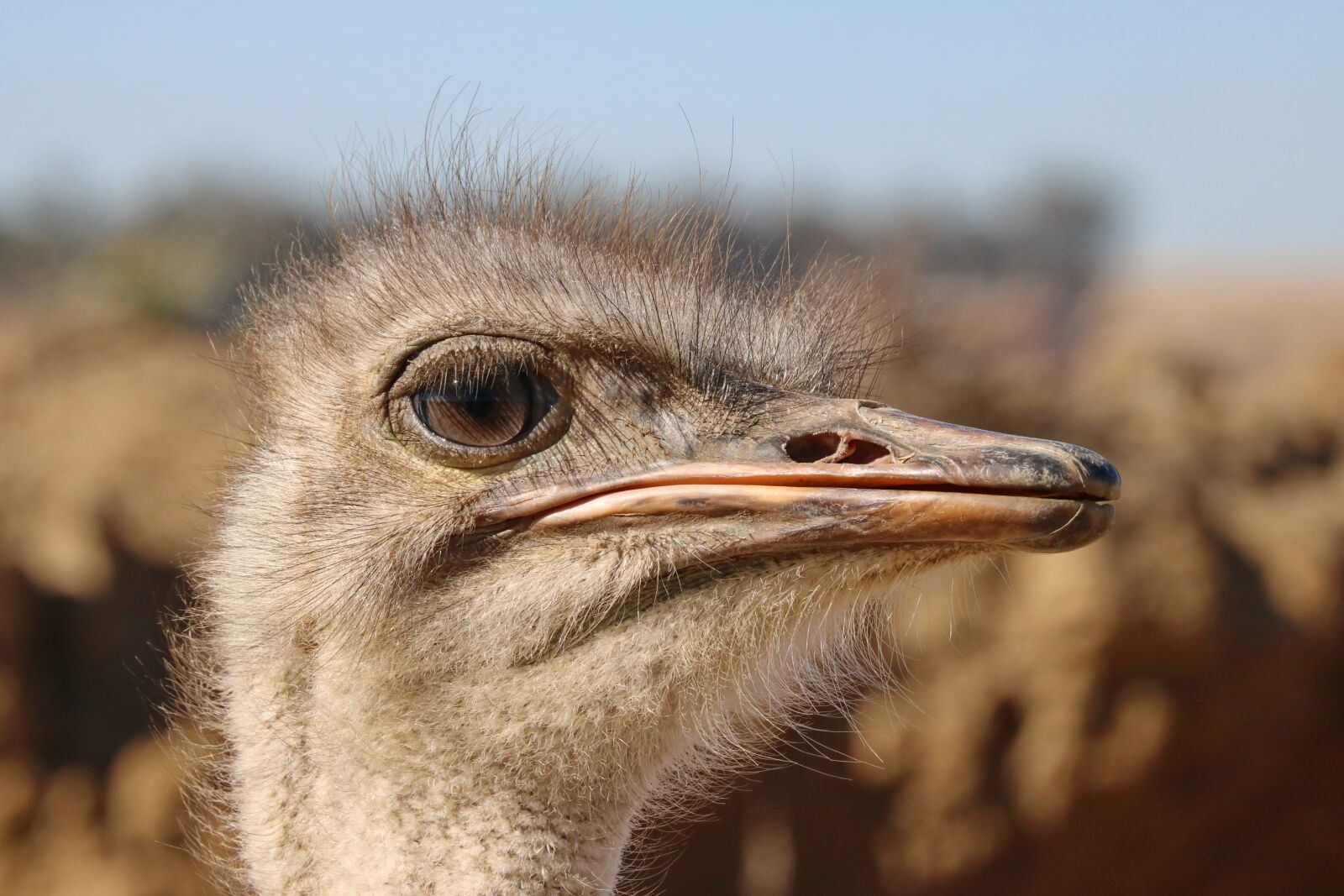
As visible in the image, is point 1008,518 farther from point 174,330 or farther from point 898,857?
point 174,330

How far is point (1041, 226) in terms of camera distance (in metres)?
22.5

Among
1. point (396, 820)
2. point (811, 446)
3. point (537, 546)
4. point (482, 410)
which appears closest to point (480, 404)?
point (482, 410)

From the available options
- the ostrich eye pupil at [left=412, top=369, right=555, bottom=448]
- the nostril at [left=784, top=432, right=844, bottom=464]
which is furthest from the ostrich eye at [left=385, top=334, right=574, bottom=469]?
the nostril at [left=784, top=432, right=844, bottom=464]

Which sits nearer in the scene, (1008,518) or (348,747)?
(1008,518)

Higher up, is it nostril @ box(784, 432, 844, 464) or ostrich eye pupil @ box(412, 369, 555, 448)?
nostril @ box(784, 432, 844, 464)

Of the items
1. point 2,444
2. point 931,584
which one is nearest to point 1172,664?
point 931,584

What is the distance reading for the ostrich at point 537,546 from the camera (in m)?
1.94

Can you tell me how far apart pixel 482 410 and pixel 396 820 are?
0.61 meters

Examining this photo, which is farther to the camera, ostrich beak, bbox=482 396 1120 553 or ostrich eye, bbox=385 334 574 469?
ostrich eye, bbox=385 334 574 469

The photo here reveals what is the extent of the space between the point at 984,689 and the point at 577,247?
13.8 feet

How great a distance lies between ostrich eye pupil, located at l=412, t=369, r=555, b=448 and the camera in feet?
6.65

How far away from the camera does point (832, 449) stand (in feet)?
6.60

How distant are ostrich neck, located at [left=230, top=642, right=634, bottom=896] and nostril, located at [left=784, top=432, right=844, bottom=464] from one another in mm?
598

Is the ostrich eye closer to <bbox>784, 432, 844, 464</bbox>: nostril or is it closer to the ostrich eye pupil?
the ostrich eye pupil
